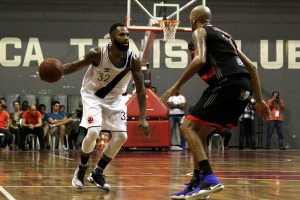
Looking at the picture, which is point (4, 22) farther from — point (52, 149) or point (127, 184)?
point (127, 184)

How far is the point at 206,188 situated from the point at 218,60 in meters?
1.32

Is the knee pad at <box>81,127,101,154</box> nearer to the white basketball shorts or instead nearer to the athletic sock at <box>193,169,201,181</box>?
the white basketball shorts

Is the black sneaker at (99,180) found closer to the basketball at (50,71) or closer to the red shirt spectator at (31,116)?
the basketball at (50,71)

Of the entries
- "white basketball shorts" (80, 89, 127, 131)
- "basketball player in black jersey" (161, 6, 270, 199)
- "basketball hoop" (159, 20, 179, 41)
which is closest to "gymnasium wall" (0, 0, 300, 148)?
"basketball hoop" (159, 20, 179, 41)

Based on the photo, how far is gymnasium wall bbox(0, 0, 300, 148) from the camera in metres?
22.8

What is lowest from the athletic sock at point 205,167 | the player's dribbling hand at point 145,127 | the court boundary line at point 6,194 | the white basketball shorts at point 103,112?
the court boundary line at point 6,194

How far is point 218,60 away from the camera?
255 inches

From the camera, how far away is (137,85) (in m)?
7.66

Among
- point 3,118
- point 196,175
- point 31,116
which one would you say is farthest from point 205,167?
point 31,116

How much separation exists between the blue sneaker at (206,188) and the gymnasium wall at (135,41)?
674 inches

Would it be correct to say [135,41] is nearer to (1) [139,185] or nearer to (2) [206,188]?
(1) [139,185]

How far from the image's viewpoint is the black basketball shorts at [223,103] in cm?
637

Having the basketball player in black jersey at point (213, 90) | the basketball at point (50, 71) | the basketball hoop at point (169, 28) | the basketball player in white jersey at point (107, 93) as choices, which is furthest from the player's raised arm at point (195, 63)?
the basketball hoop at point (169, 28)

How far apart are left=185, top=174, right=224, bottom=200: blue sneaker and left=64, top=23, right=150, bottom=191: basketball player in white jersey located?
57.8 inches
